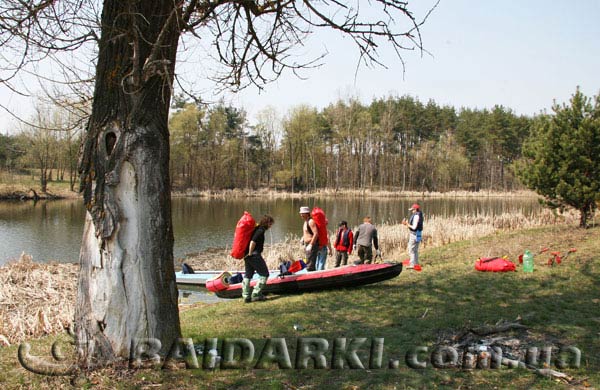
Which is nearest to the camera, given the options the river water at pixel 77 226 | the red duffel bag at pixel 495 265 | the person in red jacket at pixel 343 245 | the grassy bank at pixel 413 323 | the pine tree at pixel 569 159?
the grassy bank at pixel 413 323

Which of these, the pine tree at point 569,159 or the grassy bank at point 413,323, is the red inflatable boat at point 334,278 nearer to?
the grassy bank at point 413,323

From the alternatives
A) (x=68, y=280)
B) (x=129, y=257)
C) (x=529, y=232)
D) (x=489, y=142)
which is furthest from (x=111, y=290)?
(x=489, y=142)

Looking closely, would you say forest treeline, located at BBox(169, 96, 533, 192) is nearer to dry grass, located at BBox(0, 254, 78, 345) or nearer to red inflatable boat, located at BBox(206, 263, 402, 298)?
dry grass, located at BBox(0, 254, 78, 345)

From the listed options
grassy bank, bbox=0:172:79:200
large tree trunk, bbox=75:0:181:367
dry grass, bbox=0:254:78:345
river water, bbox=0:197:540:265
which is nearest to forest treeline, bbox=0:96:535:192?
grassy bank, bbox=0:172:79:200

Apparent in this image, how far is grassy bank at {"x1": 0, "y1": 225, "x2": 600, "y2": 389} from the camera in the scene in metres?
4.33

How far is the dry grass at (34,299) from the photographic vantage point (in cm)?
686

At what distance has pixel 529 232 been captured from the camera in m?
15.4

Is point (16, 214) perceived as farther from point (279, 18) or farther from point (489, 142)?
point (489, 142)

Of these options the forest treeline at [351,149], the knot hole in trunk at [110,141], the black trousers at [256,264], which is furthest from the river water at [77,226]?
the forest treeline at [351,149]

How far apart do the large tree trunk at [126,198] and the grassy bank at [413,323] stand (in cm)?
47

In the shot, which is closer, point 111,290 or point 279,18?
point 111,290

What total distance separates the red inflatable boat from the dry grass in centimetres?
381

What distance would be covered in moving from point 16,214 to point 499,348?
107ft

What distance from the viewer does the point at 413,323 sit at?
248 inches
